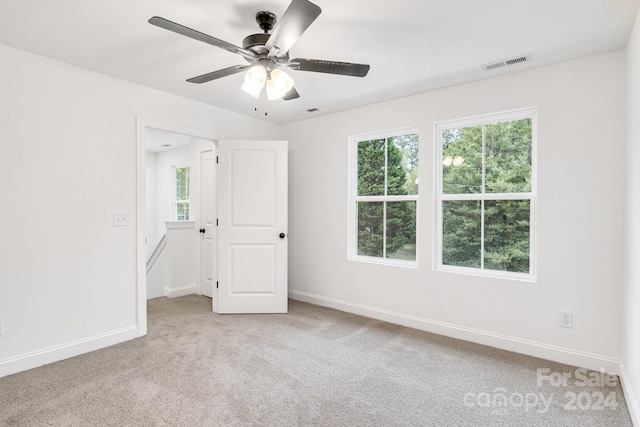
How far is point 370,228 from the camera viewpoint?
4.00m

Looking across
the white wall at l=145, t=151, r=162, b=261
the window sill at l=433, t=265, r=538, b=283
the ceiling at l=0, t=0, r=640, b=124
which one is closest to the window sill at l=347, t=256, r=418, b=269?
the window sill at l=433, t=265, r=538, b=283

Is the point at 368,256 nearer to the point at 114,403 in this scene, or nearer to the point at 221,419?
the point at 221,419

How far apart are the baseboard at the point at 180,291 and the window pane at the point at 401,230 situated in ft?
9.83

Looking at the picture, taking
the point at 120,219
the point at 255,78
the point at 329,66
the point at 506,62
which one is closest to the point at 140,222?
the point at 120,219

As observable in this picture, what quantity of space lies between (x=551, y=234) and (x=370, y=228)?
5.91 feet

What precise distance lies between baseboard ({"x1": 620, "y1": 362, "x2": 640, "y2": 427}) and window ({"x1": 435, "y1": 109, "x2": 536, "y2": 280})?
2.82 ft

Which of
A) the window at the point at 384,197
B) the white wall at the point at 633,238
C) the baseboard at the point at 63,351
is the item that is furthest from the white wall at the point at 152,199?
the white wall at the point at 633,238

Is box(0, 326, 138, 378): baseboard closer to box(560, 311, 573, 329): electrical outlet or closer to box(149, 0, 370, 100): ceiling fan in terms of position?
box(149, 0, 370, 100): ceiling fan

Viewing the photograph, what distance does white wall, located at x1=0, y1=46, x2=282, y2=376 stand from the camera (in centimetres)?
253

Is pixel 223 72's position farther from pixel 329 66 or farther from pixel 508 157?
pixel 508 157

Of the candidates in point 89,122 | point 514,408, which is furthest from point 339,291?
point 89,122

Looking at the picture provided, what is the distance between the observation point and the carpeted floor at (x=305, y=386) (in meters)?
2.00

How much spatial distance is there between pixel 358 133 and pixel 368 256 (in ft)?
4.83

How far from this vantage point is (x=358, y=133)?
3.97 metres
